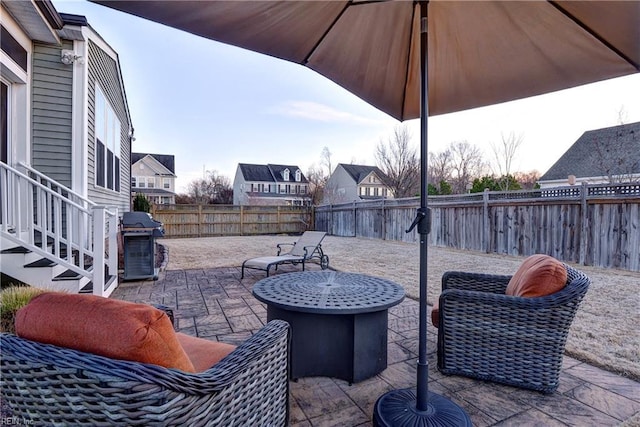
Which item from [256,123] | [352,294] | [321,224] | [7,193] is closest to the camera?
[352,294]

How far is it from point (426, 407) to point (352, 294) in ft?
2.67

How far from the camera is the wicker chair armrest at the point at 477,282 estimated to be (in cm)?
262

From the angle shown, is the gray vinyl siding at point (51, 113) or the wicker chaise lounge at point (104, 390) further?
the gray vinyl siding at point (51, 113)

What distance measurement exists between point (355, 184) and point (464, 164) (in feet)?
29.5

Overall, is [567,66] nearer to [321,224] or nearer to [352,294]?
[352,294]

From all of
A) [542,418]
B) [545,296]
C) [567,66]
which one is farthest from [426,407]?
[567,66]

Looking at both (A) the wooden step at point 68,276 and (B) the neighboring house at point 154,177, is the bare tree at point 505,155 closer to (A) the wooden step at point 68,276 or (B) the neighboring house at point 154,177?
(A) the wooden step at point 68,276

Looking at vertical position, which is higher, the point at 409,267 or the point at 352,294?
the point at 352,294

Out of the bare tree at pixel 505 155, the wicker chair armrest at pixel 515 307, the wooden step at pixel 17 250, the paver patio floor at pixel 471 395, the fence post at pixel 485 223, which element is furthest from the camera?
the bare tree at pixel 505 155

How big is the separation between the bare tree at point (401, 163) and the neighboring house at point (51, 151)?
1681cm

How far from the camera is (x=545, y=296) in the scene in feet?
6.58

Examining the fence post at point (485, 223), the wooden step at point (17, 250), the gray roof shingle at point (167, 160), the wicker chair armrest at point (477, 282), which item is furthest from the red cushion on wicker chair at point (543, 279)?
the gray roof shingle at point (167, 160)

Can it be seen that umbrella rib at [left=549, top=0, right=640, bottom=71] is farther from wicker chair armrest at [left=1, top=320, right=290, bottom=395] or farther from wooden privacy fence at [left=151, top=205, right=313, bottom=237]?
wooden privacy fence at [left=151, top=205, right=313, bottom=237]

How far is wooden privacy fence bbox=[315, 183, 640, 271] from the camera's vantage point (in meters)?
5.89
